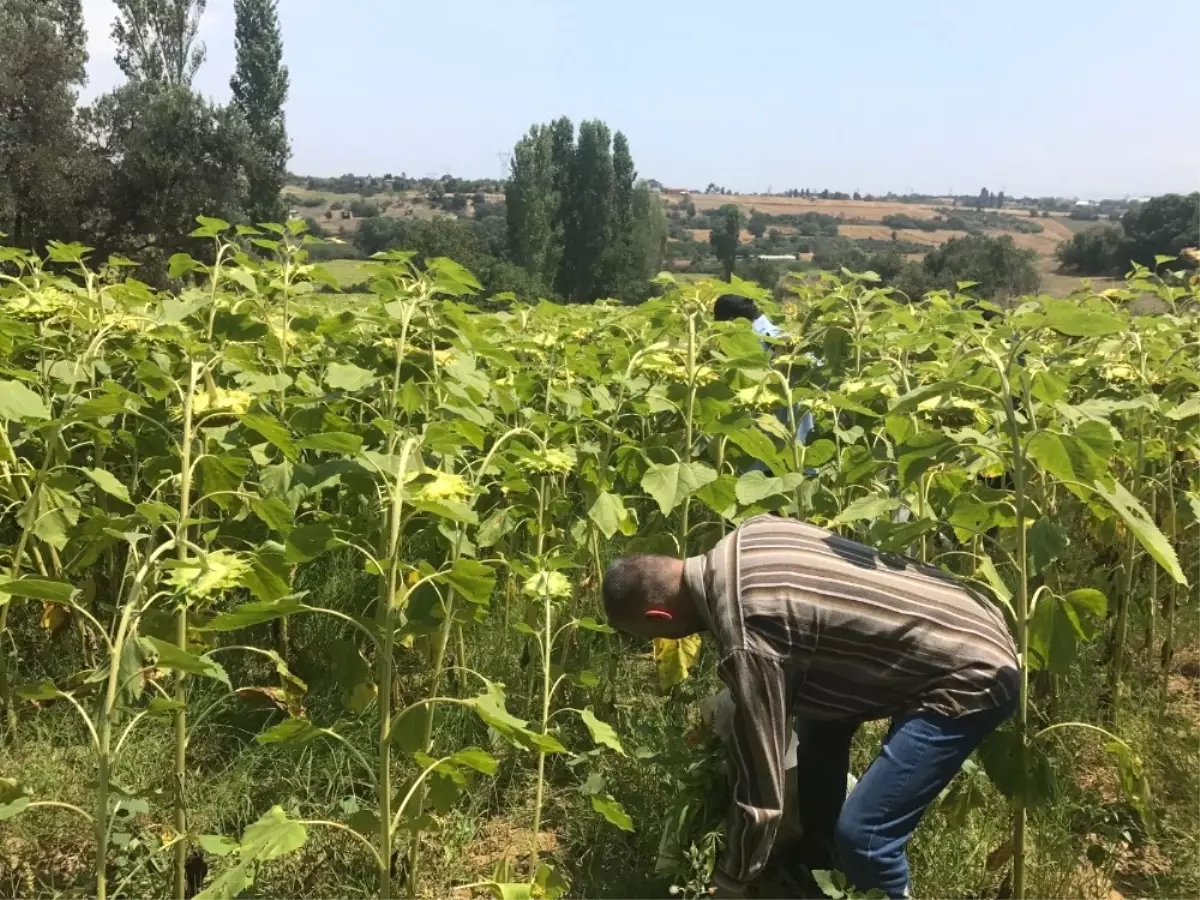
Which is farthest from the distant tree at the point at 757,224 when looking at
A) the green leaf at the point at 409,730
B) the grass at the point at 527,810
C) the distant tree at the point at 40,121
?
the green leaf at the point at 409,730

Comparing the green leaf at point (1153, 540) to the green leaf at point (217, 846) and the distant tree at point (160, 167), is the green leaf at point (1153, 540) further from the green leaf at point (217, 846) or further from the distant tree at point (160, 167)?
the distant tree at point (160, 167)

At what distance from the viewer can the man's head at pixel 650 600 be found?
2137 millimetres

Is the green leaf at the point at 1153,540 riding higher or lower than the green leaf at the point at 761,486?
higher

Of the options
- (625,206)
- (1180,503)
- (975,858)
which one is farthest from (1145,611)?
(625,206)

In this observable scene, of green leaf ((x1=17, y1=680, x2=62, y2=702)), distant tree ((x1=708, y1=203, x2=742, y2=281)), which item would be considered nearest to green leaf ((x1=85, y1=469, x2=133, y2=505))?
green leaf ((x1=17, y1=680, x2=62, y2=702))

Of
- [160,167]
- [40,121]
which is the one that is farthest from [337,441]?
[160,167]

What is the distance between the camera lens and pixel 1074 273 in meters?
32.8

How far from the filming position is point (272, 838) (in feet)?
5.34

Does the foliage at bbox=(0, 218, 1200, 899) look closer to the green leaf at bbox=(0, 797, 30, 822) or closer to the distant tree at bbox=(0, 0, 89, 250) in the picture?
the green leaf at bbox=(0, 797, 30, 822)

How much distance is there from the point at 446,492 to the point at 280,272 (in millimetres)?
2194

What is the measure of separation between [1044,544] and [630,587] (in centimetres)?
91

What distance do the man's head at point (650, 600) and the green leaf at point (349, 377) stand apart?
0.86 meters

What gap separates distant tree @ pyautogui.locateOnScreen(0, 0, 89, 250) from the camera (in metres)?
20.0

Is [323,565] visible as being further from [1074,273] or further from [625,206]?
[625,206]
